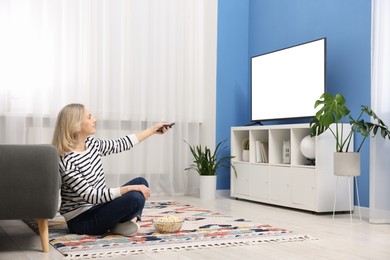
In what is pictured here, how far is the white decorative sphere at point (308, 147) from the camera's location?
4.14 m

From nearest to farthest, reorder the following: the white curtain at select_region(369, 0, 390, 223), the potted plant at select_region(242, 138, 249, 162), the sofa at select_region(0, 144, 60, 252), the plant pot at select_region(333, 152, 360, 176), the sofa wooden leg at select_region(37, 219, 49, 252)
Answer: the sofa at select_region(0, 144, 60, 252) → the sofa wooden leg at select_region(37, 219, 49, 252) → the white curtain at select_region(369, 0, 390, 223) → the plant pot at select_region(333, 152, 360, 176) → the potted plant at select_region(242, 138, 249, 162)

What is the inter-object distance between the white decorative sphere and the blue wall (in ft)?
1.26

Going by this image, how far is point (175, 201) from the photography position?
189 inches

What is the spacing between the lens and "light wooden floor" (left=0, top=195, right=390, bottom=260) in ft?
8.11

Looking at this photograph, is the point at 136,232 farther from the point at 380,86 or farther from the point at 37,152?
the point at 380,86

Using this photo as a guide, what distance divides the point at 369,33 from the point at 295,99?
0.82 m

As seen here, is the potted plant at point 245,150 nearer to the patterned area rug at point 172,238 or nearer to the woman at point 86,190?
the patterned area rug at point 172,238

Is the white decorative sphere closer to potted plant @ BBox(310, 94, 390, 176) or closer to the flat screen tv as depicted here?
potted plant @ BBox(310, 94, 390, 176)

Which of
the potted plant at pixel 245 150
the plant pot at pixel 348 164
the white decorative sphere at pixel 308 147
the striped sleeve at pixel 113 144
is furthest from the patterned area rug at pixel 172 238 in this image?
the potted plant at pixel 245 150

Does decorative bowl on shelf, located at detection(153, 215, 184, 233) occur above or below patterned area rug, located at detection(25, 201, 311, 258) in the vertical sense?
above

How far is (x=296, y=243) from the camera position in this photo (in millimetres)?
2807

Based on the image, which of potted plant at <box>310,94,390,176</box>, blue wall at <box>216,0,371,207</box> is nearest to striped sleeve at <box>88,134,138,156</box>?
potted plant at <box>310,94,390,176</box>

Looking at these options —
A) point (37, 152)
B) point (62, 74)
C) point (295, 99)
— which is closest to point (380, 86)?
point (295, 99)

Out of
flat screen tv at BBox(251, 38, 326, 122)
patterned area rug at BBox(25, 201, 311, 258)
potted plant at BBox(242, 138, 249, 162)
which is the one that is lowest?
patterned area rug at BBox(25, 201, 311, 258)
